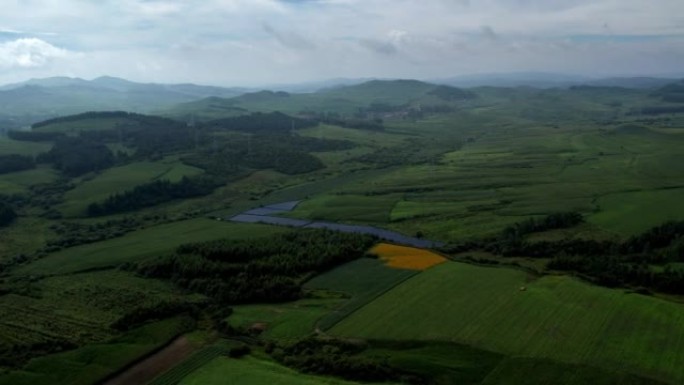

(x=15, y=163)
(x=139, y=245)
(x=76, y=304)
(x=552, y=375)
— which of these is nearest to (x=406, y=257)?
(x=552, y=375)

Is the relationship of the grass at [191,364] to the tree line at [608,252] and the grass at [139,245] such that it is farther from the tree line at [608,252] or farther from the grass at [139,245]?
the tree line at [608,252]

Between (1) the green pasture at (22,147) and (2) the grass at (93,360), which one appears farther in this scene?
(1) the green pasture at (22,147)

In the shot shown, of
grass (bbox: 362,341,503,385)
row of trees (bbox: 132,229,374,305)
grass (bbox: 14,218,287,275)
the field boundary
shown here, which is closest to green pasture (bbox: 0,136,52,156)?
grass (bbox: 14,218,287,275)

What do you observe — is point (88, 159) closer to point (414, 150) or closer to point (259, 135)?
point (259, 135)

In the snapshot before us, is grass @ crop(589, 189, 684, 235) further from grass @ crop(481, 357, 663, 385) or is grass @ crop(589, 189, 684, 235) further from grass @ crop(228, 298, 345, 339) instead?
grass @ crop(228, 298, 345, 339)

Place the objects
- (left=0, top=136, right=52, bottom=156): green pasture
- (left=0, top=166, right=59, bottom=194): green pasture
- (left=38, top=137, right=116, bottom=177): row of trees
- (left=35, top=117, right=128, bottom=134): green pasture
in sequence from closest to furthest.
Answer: (left=0, top=166, right=59, bottom=194): green pasture
(left=38, top=137, right=116, bottom=177): row of trees
(left=0, top=136, right=52, bottom=156): green pasture
(left=35, top=117, right=128, bottom=134): green pasture

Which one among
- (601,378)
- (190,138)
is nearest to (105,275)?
(601,378)

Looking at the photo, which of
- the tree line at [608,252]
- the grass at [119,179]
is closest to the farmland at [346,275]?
the tree line at [608,252]
